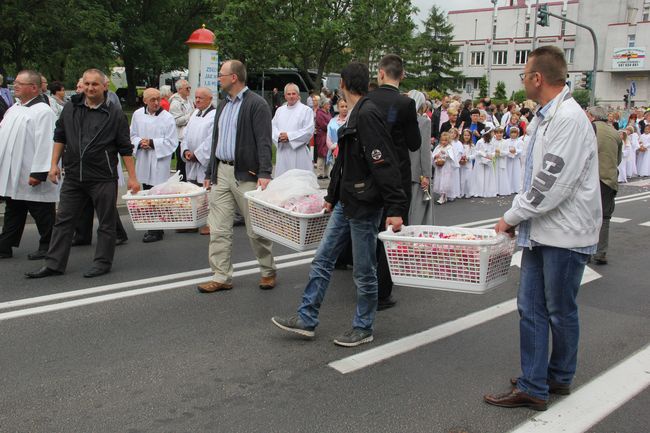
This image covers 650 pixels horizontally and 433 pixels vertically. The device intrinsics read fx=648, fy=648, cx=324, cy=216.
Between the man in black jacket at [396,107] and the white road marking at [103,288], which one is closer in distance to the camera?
the man in black jacket at [396,107]

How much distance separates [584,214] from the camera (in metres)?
3.60

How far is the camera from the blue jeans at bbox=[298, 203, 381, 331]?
14.9ft

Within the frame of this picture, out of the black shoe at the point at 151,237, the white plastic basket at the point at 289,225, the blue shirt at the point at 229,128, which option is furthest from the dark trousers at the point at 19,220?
the white plastic basket at the point at 289,225

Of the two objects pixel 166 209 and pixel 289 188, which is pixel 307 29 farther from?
pixel 289 188

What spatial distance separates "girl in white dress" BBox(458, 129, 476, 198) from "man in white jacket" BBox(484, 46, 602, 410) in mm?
10061

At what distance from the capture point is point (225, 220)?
6109mm

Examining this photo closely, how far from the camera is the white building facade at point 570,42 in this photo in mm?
74062

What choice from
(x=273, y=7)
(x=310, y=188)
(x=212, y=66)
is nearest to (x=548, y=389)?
(x=310, y=188)

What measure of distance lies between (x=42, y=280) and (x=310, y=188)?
3.02 meters

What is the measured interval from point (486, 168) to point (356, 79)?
10425 mm

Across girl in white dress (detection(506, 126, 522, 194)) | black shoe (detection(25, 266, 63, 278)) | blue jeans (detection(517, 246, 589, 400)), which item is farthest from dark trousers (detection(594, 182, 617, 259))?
girl in white dress (detection(506, 126, 522, 194))

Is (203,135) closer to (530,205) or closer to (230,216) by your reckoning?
(230,216)

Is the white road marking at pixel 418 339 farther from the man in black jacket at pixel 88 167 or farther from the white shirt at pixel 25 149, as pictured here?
the white shirt at pixel 25 149

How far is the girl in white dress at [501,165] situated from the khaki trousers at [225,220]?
31.7 feet
